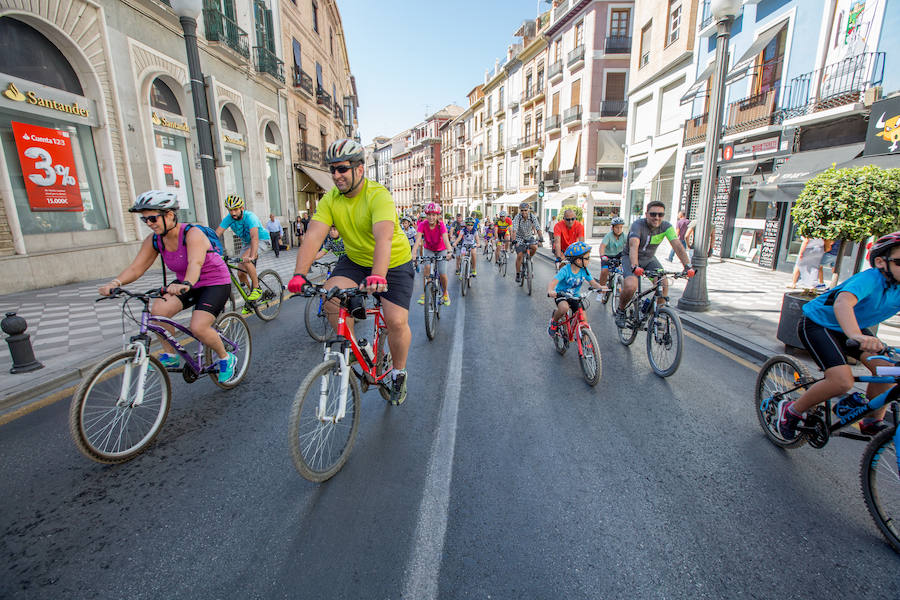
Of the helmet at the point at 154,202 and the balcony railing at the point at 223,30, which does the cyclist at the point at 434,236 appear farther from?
the balcony railing at the point at 223,30

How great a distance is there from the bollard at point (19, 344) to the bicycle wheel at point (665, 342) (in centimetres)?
660

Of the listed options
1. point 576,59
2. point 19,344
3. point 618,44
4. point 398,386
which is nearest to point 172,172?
point 19,344

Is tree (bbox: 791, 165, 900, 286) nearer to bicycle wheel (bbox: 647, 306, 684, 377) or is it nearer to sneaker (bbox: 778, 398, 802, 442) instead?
bicycle wheel (bbox: 647, 306, 684, 377)

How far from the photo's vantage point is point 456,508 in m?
2.48

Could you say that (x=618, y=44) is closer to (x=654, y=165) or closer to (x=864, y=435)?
(x=654, y=165)

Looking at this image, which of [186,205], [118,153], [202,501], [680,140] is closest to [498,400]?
[202,501]

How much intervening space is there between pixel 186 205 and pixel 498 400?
13567 mm

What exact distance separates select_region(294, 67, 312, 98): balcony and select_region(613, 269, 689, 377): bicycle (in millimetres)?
21989

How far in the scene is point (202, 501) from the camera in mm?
2535

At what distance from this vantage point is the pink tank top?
370 centimetres

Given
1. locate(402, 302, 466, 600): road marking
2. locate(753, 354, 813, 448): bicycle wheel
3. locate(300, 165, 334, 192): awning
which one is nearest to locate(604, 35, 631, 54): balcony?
locate(300, 165, 334, 192): awning

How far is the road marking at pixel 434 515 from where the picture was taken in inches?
77.6

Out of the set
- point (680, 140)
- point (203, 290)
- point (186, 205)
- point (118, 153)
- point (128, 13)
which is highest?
point (128, 13)

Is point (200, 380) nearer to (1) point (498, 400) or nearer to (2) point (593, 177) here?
(1) point (498, 400)
